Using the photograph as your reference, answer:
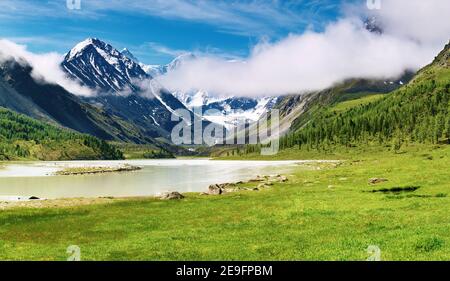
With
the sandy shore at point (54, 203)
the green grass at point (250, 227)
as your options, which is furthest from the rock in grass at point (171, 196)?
the sandy shore at point (54, 203)

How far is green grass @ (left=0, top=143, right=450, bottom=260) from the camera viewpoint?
98.5ft

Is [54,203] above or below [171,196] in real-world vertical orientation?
below

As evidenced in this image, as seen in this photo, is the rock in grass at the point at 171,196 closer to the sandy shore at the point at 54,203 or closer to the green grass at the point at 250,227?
the green grass at the point at 250,227

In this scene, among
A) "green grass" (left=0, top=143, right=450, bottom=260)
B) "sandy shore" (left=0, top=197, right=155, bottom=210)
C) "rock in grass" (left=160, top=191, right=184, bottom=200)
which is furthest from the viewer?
"rock in grass" (left=160, top=191, right=184, bottom=200)

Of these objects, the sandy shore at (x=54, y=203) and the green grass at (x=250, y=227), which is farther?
the sandy shore at (x=54, y=203)

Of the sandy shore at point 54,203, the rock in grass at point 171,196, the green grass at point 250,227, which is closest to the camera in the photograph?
the green grass at point 250,227

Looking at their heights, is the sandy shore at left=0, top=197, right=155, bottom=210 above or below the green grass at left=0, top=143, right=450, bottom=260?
below

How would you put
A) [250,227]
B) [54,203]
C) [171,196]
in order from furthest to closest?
[171,196], [54,203], [250,227]

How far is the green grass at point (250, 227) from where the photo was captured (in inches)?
1182

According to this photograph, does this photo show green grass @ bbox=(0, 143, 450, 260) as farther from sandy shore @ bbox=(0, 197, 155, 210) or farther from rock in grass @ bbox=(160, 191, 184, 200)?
sandy shore @ bbox=(0, 197, 155, 210)

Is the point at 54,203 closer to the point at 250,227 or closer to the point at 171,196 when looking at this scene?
the point at 171,196

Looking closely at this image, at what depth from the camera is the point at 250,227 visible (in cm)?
4353

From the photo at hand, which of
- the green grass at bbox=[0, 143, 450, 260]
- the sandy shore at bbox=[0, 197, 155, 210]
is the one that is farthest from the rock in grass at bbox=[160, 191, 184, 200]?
the sandy shore at bbox=[0, 197, 155, 210]

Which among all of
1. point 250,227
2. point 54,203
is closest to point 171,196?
point 54,203
